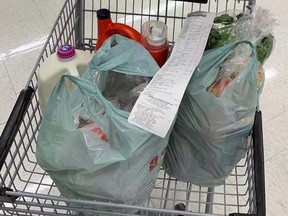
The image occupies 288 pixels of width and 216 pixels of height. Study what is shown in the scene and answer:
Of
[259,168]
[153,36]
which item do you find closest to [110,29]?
[153,36]

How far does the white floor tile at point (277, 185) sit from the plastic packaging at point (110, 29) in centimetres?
87

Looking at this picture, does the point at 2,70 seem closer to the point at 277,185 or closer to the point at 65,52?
the point at 65,52

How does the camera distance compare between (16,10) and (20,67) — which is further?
(16,10)

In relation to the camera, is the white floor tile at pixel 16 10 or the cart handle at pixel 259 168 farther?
the white floor tile at pixel 16 10

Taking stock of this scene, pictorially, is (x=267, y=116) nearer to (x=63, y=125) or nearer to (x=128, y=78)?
(x=128, y=78)

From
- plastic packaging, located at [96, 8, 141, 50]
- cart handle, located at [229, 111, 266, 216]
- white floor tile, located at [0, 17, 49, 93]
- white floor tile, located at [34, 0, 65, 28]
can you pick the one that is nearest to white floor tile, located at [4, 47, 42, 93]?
white floor tile, located at [0, 17, 49, 93]

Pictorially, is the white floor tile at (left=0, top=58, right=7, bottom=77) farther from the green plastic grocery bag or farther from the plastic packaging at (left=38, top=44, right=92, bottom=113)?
the green plastic grocery bag

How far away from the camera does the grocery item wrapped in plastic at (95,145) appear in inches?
31.8

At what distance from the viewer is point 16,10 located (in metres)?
2.42

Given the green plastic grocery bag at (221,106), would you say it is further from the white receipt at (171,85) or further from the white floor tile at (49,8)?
the white floor tile at (49,8)

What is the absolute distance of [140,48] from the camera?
37.4 inches

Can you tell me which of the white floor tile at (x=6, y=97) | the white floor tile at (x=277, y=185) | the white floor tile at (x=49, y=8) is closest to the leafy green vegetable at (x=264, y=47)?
the white floor tile at (x=277, y=185)

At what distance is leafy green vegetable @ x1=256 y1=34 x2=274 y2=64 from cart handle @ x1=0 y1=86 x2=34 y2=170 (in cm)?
52

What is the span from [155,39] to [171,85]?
227 millimetres
